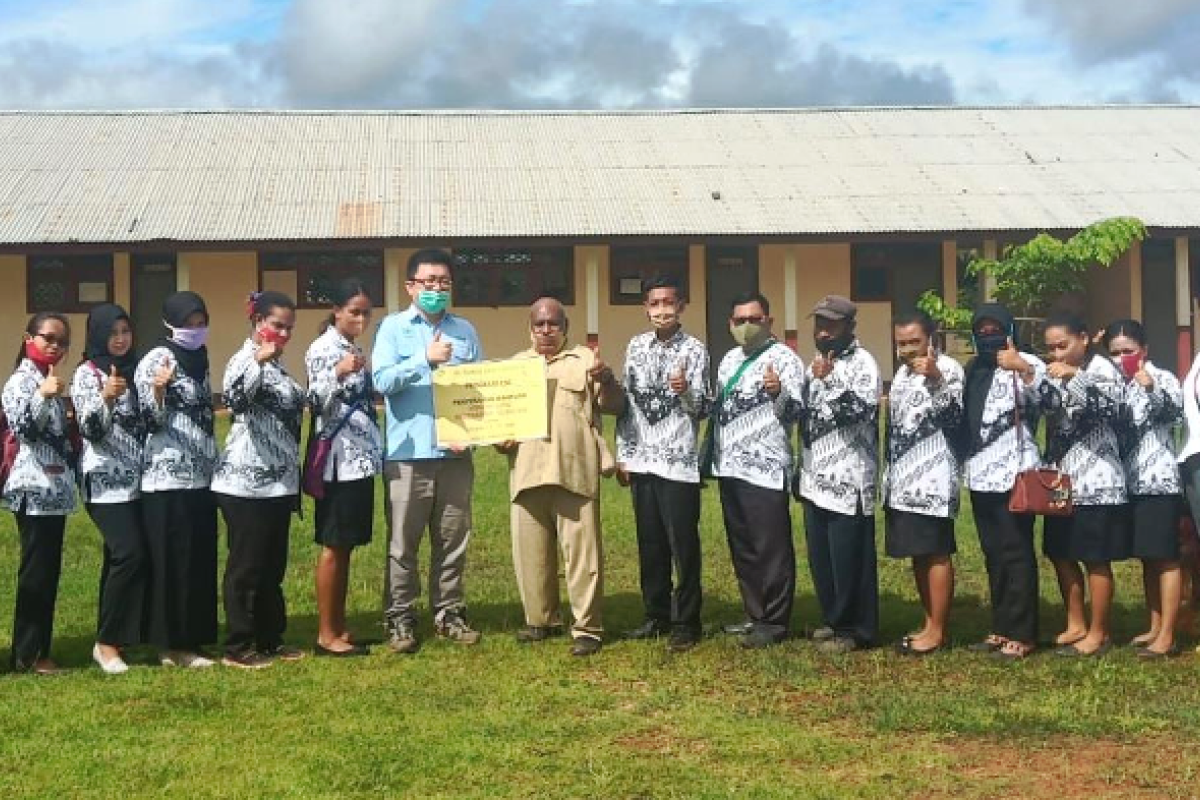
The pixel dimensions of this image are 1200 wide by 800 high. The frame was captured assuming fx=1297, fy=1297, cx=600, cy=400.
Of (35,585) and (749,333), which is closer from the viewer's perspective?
(35,585)

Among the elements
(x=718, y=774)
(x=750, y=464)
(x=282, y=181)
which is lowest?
(x=718, y=774)

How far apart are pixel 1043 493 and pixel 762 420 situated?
1271 mm

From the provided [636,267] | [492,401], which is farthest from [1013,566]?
[636,267]

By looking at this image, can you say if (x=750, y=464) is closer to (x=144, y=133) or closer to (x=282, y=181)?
(x=282, y=181)

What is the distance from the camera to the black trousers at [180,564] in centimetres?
568

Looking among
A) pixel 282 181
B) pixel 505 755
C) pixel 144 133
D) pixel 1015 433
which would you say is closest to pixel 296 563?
pixel 505 755

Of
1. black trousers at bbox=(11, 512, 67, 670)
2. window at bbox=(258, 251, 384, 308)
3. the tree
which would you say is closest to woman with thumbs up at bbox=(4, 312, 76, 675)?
black trousers at bbox=(11, 512, 67, 670)

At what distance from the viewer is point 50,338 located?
5551mm

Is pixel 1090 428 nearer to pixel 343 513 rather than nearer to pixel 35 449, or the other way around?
pixel 343 513

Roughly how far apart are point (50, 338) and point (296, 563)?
123 inches

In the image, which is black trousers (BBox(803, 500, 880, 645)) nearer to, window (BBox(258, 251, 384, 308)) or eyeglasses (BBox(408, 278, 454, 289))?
eyeglasses (BBox(408, 278, 454, 289))

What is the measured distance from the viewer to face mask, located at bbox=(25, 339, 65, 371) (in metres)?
5.56

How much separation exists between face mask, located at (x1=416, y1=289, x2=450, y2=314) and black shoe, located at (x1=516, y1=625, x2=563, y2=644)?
1.59 metres

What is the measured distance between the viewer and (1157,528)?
571cm
